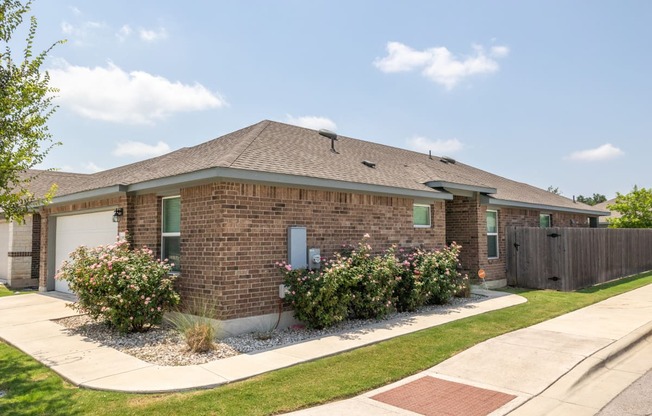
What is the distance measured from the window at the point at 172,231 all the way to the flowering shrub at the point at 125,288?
0.52 metres

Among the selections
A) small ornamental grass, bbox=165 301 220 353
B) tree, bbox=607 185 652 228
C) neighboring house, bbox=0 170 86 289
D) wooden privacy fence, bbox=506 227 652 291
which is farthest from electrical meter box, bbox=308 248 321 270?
tree, bbox=607 185 652 228

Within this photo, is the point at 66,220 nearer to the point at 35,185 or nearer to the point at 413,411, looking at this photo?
the point at 35,185

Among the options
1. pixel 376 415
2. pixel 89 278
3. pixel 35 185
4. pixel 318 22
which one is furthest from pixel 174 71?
pixel 35 185

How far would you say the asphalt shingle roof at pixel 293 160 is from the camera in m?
8.88

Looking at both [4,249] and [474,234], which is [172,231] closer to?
[474,234]

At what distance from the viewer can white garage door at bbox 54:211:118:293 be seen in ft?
37.1

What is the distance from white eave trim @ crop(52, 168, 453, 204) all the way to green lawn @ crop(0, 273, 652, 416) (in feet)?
11.1

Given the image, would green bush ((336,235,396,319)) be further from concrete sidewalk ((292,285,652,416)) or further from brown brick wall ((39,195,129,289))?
brown brick wall ((39,195,129,289))

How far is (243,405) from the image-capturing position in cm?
476

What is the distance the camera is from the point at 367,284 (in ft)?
29.0

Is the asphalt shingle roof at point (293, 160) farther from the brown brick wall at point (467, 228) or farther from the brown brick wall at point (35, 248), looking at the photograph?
the brown brick wall at point (35, 248)

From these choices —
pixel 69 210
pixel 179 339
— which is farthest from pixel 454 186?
pixel 69 210

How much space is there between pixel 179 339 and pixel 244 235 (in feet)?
7.00

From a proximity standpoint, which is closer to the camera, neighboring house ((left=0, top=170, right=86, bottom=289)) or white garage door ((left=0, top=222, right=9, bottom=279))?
neighboring house ((left=0, top=170, right=86, bottom=289))
